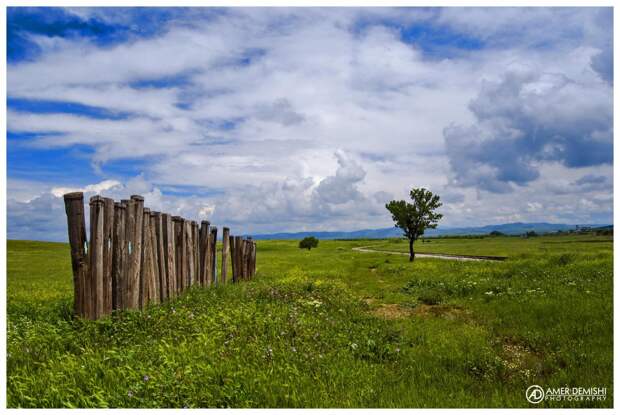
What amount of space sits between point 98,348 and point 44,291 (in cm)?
1211

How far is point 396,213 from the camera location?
4331 cm

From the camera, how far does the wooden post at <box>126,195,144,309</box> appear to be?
397 inches

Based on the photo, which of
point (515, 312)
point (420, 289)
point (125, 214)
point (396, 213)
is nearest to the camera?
point (125, 214)

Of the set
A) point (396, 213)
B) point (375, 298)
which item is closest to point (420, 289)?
point (375, 298)

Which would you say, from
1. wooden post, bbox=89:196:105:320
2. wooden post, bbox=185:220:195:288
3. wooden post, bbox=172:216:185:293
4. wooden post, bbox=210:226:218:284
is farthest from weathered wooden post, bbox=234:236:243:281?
wooden post, bbox=89:196:105:320

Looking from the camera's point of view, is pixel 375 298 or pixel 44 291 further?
pixel 44 291

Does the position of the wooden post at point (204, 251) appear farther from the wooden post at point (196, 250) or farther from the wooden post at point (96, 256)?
the wooden post at point (96, 256)

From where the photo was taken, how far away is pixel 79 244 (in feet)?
29.8

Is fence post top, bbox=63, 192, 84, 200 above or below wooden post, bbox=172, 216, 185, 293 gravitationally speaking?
above

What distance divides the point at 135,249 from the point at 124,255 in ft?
1.44

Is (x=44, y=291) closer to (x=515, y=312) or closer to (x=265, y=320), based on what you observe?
(x=265, y=320)

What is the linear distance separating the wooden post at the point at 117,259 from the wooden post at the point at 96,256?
420mm

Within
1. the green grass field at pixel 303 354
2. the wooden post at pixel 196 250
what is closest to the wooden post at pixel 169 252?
the green grass field at pixel 303 354

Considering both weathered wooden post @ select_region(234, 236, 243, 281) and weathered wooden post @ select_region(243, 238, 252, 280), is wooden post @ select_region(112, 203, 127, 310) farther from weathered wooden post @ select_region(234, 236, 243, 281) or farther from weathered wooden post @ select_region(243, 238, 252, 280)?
weathered wooden post @ select_region(243, 238, 252, 280)
